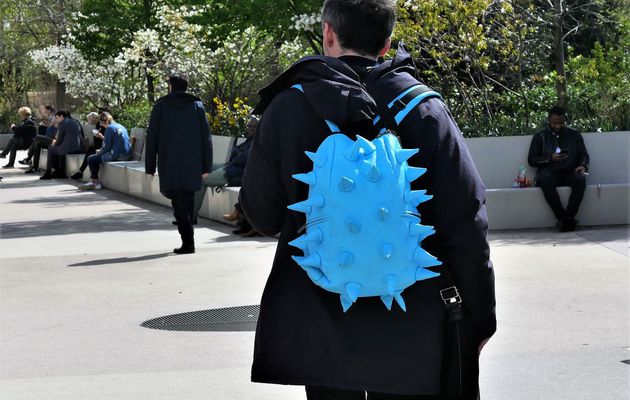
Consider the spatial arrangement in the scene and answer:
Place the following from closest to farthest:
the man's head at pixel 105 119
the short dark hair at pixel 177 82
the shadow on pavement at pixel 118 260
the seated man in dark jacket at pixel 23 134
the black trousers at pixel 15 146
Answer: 1. the shadow on pavement at pixel 118 260
2. the short dark hair at pixel 177 82
3. the man's head at pixel 105 119
4. the black trousers at pixel 15 146
5. the seated man in dark jacket at pixel 23 134

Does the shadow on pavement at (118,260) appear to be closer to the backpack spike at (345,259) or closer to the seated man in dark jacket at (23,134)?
the backpack spike at (345,259)

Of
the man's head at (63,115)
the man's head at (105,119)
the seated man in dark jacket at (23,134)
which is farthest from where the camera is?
the seated man in dark jacket at (23,134)

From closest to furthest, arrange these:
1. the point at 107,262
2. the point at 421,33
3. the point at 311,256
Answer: the point at 311,256
the point at 107,262
the point at 421,33

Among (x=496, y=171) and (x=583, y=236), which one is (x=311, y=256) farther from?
(x=496, y=171)

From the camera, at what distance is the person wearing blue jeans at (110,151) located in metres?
22.4

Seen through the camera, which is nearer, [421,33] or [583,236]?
[583,236]

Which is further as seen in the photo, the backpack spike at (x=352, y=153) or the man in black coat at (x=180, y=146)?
the man in black coat at (x=180, y=146)

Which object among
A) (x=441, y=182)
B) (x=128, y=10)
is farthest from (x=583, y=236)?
(x=128, y=10)

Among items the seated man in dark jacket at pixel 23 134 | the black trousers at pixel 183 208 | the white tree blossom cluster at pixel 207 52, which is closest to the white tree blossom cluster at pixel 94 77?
the seated man in dark jacket at pixel 23 134

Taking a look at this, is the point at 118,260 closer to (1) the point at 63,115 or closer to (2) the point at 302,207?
(2) the point at 302,207

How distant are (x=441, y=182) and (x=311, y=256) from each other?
0.41 metres

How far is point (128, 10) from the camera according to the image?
3142 centimetres

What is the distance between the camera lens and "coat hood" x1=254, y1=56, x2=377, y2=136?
3.21m

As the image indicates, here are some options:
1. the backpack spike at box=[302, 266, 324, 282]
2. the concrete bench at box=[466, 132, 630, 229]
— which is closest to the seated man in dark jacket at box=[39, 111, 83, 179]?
the concrete bench at box=[466, 132, 630, 229]
